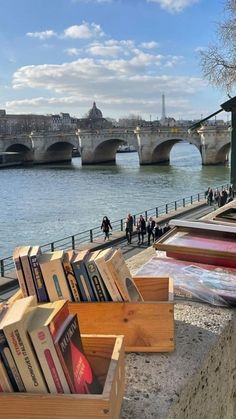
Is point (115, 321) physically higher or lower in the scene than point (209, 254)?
higher

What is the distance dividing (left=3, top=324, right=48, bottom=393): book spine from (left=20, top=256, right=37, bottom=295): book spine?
0.81m

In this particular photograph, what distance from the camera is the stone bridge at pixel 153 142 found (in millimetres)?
64500

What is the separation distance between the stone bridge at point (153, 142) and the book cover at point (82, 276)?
60.1 meters

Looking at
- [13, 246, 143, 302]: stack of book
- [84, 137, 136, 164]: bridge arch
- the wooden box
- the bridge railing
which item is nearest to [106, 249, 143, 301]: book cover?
[13, 246, 143, 302]: stack of book

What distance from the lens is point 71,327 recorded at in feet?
7.00

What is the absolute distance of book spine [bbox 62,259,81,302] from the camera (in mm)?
2727

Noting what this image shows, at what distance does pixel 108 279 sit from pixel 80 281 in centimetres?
16

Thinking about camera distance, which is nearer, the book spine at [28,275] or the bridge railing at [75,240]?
the book spine at [28,275]

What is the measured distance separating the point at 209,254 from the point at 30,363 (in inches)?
100

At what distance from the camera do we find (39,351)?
75.8 inches

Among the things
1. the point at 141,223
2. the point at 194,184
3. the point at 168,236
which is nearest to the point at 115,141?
the point at 194,184

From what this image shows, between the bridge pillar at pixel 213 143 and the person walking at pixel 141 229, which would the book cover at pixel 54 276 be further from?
the bridge pillar at pixel 213 143

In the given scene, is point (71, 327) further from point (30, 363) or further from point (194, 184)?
point (194, 184)

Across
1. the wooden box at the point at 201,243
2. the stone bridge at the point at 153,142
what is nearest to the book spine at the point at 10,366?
the wooden box at the point at 201,243
